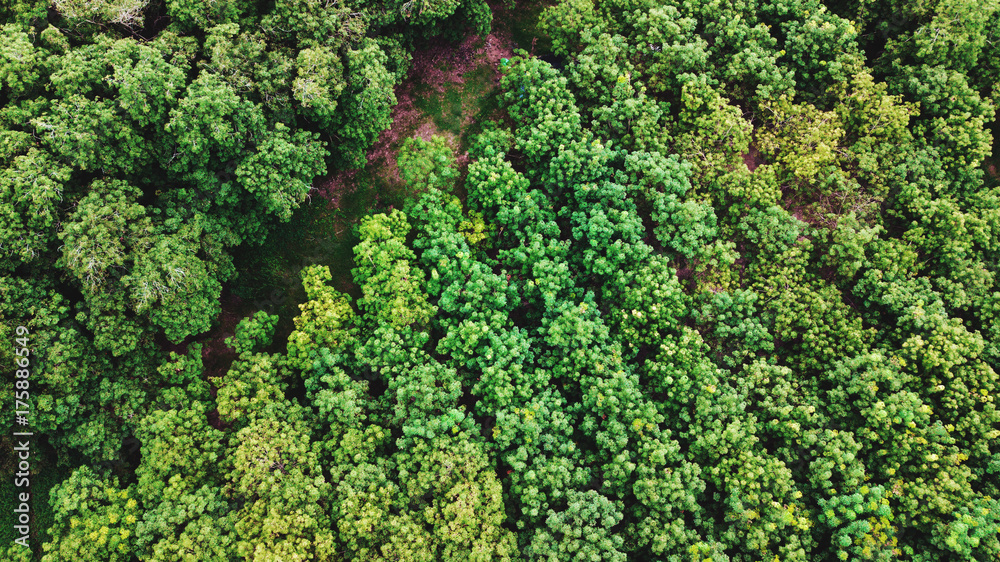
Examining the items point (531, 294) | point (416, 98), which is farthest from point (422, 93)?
point (531, 294)

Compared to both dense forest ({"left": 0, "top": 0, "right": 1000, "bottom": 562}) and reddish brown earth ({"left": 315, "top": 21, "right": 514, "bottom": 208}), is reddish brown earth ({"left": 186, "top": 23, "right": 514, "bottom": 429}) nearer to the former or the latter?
reddish brown earth ({"left": 315, "top": 21, "right": 514, "bottom": 208})

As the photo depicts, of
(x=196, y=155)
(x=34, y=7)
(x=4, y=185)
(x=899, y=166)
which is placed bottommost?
(x=4, y=185)

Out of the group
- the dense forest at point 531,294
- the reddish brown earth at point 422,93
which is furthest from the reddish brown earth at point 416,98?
the dense forest at point 531,294

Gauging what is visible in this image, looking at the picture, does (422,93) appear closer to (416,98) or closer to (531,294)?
(416,98)

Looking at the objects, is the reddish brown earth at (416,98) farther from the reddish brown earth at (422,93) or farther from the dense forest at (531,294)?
the dense forest at (531,294)

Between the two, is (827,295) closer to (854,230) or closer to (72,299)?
(854,230)

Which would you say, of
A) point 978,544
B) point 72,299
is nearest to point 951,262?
point 978,544

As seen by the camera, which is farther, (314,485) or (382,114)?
(382,114)

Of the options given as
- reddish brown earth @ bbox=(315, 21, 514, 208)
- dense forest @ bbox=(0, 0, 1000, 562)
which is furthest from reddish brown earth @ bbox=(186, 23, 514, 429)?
dense forest @ bbox=(0, 0, 1000, 562)
